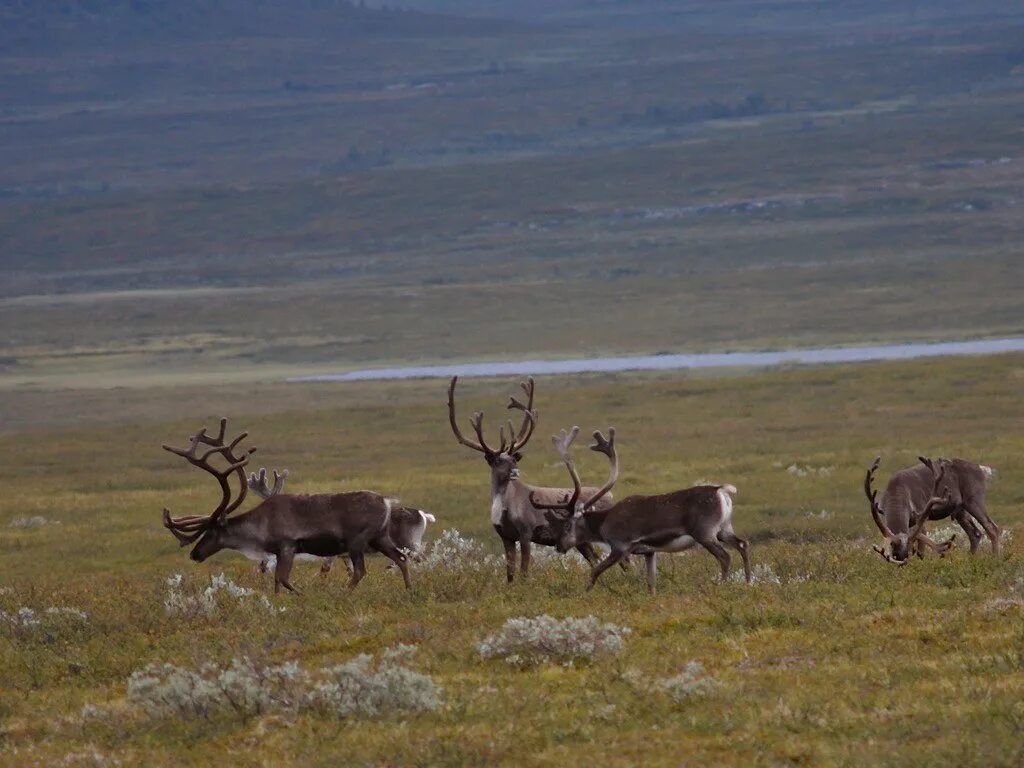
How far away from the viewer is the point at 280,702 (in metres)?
10.8

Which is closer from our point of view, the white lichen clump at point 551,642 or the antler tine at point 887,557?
the white lichen clump at point 551,642

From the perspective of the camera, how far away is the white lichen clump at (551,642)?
11758 mm

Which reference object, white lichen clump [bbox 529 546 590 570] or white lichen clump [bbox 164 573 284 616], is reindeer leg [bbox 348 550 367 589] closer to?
white lichen clump [bbox 164 573 284 616]

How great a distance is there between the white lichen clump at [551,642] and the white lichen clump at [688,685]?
955 mm

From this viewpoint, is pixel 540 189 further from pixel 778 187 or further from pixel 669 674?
pixel 669 674

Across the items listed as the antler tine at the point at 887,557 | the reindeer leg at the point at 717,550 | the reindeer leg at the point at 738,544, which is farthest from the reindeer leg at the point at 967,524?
the reindeer leg at the point at 717,550

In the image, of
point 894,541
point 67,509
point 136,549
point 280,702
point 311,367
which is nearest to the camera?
point 280,702

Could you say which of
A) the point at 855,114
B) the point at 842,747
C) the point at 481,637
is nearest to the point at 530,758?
the point at 842,747

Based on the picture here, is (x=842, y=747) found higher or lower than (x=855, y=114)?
lower

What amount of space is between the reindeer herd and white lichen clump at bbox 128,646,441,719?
409 centimetres

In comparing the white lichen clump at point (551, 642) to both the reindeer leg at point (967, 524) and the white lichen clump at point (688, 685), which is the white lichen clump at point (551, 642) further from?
the reindeer leg at point (967, 524)

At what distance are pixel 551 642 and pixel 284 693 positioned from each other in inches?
75.5

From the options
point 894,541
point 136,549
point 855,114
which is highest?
point 855,114

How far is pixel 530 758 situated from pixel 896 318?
70516 mm
